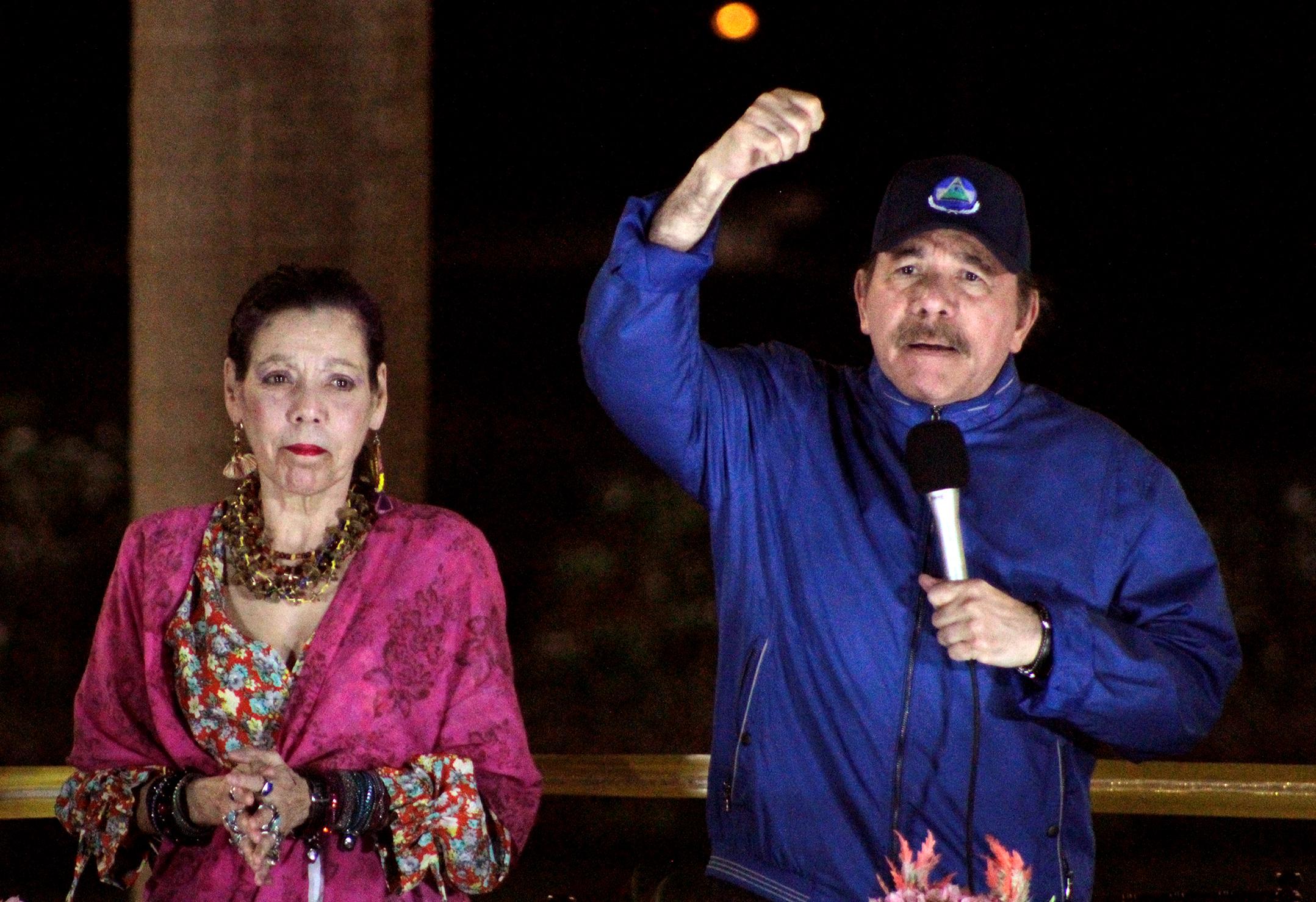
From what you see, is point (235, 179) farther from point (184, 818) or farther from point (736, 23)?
point (736, 23)

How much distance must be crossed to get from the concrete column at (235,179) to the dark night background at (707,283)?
468cm

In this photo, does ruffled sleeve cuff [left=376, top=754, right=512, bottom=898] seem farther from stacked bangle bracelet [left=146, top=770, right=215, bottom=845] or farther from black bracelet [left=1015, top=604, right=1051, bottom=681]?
black bracelet [left=1015, top=604, right=1051, bottom=681]

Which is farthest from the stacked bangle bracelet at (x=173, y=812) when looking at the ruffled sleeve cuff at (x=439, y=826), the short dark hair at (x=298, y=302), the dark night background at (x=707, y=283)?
the dark night background at (x=707, y=283)

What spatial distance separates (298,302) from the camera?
3.10 metres

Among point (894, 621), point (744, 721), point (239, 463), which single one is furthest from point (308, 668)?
point (894, 621)

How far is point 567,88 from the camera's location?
945 centimetres

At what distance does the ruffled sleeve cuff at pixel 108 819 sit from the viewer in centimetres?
295

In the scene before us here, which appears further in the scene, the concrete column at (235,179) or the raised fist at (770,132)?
the concrete column at (235,179)

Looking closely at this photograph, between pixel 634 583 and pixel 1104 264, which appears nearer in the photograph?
pixel 1104 264

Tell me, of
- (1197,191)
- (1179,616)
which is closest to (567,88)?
(1197,191)

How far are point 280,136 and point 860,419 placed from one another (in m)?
1.82

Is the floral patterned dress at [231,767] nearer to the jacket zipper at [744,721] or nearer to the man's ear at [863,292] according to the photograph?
the jacket zipper at [744,721]

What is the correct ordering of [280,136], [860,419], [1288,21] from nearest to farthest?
[860,419]
[280,136]
[1288,21]

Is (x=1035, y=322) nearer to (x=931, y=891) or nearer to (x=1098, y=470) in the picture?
(x=1098, y=470)
